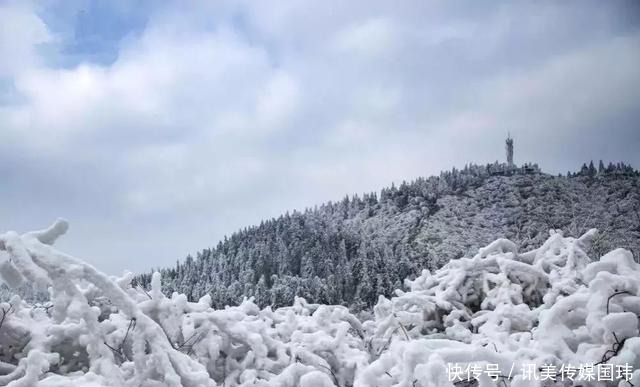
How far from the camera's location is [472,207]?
404ft

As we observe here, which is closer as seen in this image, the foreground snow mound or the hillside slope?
the foreground snow mound

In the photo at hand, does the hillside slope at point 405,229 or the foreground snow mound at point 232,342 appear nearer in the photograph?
the foreground snow mound at point 232,342

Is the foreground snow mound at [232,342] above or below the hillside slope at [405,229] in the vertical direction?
below

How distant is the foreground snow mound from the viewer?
188 cm

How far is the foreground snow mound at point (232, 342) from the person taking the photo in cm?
188

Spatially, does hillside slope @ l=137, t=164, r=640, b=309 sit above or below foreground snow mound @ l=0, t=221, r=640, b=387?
above

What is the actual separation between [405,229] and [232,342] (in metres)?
122

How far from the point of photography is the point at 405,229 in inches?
4823

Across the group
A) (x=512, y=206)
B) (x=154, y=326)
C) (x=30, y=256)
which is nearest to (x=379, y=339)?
(x=154, y=326)

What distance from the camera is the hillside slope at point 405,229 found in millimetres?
76438

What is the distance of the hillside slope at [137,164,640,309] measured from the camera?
251ft

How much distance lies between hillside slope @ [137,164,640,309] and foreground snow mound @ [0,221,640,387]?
190 feet

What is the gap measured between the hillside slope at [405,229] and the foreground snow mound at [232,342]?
5780 centimetres

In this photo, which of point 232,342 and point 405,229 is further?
point 405,229
